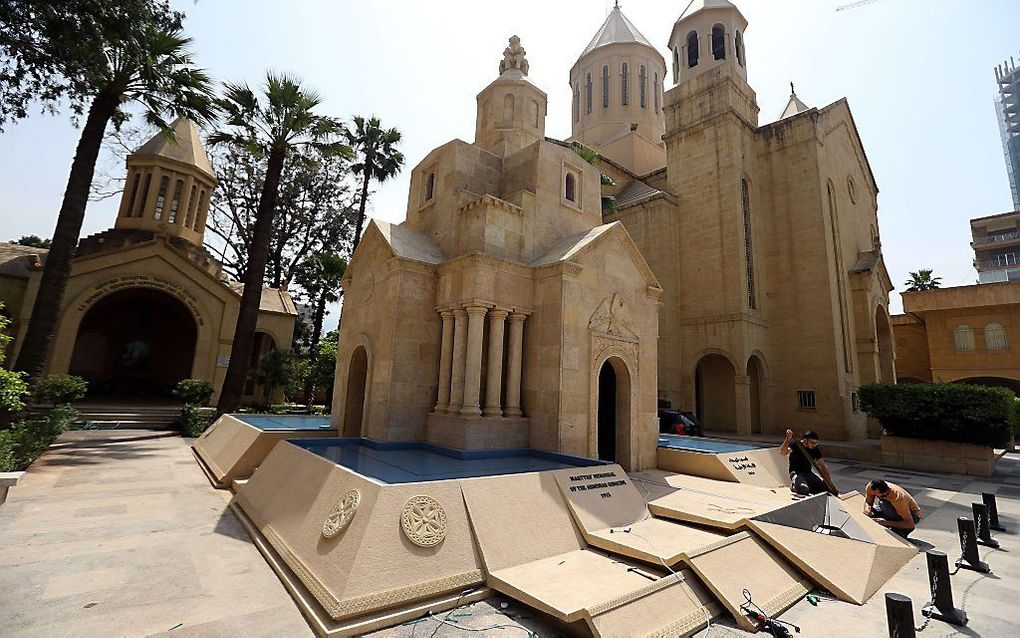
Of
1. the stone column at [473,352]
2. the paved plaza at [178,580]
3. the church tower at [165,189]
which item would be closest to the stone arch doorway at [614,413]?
the stone column at [473,352]

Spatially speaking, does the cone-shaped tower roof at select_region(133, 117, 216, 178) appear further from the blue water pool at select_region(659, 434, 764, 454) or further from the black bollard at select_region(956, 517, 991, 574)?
the black bollard at select_region(956, 517, 991, 574)

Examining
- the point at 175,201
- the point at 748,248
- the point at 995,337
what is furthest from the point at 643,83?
the point at 175,201

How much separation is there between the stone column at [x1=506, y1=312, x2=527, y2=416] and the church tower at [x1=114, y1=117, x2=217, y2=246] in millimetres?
20452

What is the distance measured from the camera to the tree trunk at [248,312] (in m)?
15.9

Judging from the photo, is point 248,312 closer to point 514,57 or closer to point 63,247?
point 63,247

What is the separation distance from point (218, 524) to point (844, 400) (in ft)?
71.5

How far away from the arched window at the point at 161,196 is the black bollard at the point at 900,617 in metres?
28.2

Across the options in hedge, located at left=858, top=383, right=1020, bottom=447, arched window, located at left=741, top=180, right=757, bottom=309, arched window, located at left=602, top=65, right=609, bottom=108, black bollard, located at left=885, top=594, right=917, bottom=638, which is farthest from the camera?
arched window, located at left=602, top=65, right=609, bottom=108

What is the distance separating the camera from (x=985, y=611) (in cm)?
457


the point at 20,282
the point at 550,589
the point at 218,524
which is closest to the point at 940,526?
the point at 550,589

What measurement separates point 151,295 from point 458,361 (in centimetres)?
2270

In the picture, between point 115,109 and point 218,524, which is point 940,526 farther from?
point 115,109

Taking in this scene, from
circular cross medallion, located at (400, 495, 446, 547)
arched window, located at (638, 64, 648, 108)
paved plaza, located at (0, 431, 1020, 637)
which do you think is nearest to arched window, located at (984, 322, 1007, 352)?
arched window, located at (638, 64, 648, 108)

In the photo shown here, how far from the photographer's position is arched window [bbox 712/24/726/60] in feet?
80.2
